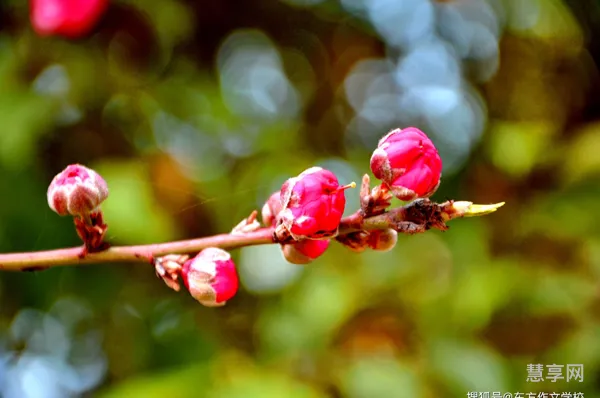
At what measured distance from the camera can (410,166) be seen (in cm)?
57

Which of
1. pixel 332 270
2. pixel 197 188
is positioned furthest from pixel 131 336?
pixel 332 270

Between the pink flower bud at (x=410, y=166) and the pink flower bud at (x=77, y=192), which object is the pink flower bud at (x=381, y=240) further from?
the pink flower bud at (x=77, y=192)

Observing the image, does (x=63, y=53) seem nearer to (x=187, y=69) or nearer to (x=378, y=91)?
(x=187, y=69)

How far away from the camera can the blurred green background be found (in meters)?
1.37

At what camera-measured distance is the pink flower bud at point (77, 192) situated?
623mm

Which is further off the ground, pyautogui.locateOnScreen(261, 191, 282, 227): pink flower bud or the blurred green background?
the blurred green background

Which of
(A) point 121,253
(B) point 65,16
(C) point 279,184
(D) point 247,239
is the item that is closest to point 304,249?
(D) point 247,239

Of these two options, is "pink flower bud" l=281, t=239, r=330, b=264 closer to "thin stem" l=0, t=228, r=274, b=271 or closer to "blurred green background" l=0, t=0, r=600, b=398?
"thin stem" l=0, t=228, r=274, b=271

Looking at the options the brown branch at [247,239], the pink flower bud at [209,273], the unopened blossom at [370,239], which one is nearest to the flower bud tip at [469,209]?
the brown branch at [247,239]

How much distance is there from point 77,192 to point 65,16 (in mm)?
1118

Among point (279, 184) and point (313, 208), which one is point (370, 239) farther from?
Result: point (279, 184)

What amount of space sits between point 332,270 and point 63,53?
835 millimetres

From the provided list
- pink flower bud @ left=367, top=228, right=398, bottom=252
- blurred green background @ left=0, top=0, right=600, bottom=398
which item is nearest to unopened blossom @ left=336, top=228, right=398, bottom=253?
pink flower bud @ left=367, top=228, right=398, bottom=252

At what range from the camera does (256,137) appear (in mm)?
1729
